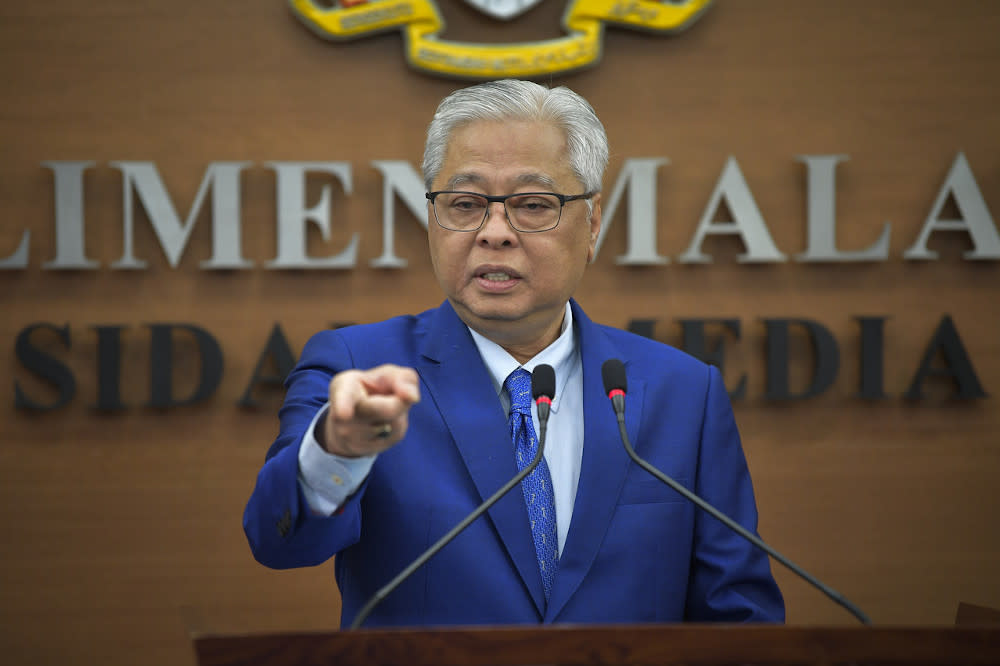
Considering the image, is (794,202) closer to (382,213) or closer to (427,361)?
(382,213)

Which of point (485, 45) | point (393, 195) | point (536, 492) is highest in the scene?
point (485, 45)

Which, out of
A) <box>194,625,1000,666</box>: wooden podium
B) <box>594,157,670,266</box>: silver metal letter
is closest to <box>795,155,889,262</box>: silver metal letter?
<box>594,157,670,266</box>: silver metal letter

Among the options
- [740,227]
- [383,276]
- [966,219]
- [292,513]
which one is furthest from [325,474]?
[966,219]

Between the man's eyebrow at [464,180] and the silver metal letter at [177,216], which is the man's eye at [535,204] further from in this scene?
the silver metal letter at [177,216]

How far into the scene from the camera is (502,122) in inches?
55.0

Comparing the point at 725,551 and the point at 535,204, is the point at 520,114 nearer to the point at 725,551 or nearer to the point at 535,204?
the point at 535,204

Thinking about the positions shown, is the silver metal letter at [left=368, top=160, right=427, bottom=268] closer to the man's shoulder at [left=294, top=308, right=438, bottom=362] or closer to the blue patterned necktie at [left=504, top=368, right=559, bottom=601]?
the man's shoulder at [left=294, top=308, right=438, bottom=362]

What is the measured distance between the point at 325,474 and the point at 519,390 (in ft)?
1.49

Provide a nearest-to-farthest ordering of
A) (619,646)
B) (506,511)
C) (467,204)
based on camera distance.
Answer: (619,646) < (506,511) < (467,204)

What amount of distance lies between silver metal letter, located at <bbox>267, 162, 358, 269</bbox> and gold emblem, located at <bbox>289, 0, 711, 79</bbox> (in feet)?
1.54

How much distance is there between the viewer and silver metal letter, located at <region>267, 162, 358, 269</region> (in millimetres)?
2893

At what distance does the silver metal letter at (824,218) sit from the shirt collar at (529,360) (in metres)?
1.67

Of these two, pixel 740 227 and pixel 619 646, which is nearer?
pixel 619 646

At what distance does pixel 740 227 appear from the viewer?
2908 millimetres
